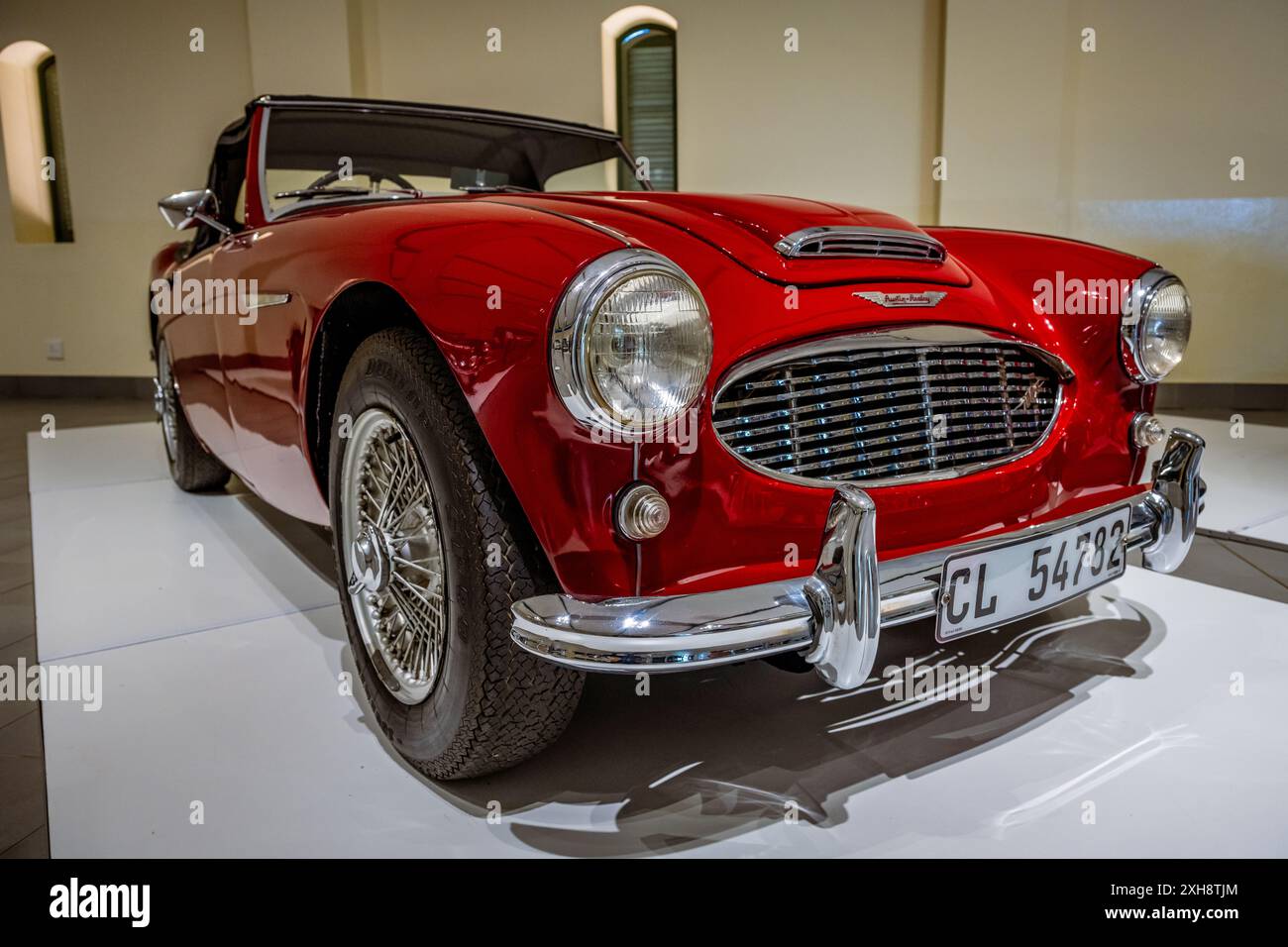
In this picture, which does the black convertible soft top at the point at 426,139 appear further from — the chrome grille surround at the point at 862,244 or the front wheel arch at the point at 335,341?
the chrome grille surround at the point at 862,244

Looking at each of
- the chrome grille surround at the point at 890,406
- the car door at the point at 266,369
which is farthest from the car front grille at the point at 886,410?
the car door at the point at 266,369

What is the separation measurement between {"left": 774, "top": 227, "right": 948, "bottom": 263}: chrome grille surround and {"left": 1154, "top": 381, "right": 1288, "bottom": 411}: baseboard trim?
477 centimetres

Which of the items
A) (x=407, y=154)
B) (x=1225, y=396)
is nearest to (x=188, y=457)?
(x=407, y=154)

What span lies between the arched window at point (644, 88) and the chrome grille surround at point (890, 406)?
206 inches

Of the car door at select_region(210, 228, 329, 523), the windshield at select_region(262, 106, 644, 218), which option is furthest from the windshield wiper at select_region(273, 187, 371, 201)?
the car door at select_region(210, 228, 329, 523)

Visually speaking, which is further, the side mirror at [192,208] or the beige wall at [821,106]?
the beige wall at [821,106]

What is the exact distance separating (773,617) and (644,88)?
20.9ft

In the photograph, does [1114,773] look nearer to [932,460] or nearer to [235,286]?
[932,460]

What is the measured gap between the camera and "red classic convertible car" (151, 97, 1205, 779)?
120cm

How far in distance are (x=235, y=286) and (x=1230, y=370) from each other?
591 cm

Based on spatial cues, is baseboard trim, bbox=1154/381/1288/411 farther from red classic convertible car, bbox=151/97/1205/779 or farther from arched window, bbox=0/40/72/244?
arched window, bbox=0/40/72/244

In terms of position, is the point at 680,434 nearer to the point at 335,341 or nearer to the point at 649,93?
the point at 335,341

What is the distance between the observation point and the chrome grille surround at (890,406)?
133cm
